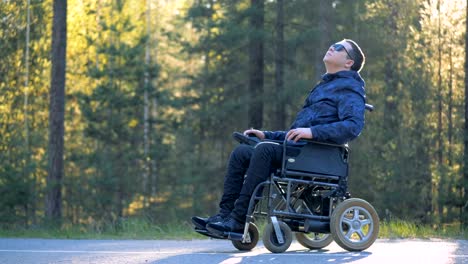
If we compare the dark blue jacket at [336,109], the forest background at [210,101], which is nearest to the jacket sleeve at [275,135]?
the dark blue jacket at [336,109]

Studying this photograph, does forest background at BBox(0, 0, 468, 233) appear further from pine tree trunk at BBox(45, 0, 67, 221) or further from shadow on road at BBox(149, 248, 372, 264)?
shadow on road at BBox(149, 248, 372, 264)

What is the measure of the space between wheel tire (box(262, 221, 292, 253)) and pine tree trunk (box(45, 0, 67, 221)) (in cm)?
1316

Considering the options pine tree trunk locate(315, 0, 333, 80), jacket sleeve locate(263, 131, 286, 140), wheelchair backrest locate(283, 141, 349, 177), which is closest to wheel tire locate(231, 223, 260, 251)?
wheelchair backrest locate(283, 141, 349, 177)

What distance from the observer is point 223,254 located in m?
6.05

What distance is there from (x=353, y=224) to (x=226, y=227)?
3.03 ft

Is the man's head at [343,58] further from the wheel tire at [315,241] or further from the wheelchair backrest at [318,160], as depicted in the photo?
the wheel tire at [315,241]

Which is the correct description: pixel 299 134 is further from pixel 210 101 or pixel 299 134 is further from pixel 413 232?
pixel 210 101

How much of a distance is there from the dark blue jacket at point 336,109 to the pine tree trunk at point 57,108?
12871 millimetres

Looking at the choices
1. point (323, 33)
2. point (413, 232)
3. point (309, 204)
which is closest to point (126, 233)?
point (413, 232)

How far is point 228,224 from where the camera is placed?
6.25 meters

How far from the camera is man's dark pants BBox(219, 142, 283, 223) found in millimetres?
6289

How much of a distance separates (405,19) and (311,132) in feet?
62.6

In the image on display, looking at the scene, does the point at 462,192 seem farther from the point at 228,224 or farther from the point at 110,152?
the point at 228,224

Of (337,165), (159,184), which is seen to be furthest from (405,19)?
(337,165)
